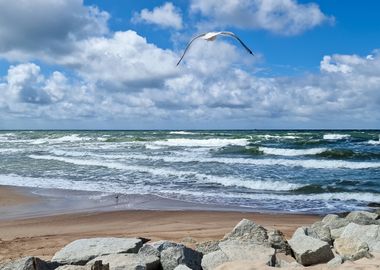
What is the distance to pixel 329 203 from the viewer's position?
11.0 m

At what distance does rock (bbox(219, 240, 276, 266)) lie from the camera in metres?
4.40

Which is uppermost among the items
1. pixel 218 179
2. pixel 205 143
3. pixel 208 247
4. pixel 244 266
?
pixel 244 266

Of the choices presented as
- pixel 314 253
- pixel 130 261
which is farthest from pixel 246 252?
pixel 130 261

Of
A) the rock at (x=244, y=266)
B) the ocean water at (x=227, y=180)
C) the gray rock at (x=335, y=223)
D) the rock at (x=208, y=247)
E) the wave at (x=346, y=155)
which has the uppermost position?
the rock at (x=244, y=266)

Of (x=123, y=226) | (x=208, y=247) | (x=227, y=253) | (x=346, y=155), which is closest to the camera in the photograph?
(x=227, y=253)

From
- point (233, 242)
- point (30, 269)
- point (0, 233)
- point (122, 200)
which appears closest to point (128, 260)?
point (30, 269)

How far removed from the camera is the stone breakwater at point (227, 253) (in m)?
4.39

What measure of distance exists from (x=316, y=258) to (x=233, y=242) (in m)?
0.91

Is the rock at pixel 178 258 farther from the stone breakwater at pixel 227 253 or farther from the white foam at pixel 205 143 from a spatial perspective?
the white foam at pixel 205 143

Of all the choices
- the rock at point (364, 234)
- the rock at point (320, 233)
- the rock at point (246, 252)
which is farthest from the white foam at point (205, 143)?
the rock at point (246, 252)

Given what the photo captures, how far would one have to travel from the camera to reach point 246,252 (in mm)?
4734

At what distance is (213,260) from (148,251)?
30.0 inches

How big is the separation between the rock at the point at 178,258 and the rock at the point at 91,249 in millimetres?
550

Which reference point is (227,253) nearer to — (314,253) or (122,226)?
(314,253)
